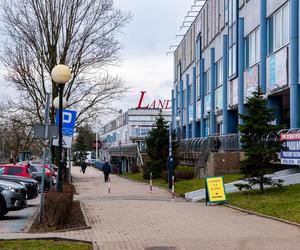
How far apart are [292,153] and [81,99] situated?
20.1 meters

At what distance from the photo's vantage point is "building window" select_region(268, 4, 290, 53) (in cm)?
2920

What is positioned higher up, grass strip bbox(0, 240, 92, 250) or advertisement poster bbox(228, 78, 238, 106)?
advertisement poster bbox(228, 78, 238, 106)

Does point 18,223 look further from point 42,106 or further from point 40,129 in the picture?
point 42,106

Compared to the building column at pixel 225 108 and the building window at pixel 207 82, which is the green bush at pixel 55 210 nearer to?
the building column at pixel 225 108

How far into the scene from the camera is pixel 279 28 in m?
30.4

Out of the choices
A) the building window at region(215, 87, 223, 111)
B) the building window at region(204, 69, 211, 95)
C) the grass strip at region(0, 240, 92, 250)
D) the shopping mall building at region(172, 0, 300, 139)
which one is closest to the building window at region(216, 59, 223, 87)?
the shopping mall building at region(172, 0, 300, 139)

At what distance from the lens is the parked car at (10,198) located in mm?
15539

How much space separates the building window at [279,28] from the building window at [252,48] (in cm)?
262

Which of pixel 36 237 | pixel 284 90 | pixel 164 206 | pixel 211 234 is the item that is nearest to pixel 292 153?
pixel 164 206

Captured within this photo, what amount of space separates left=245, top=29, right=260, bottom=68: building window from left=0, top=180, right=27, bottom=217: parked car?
70.6 feet

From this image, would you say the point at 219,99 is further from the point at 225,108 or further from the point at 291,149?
the point at 291,149

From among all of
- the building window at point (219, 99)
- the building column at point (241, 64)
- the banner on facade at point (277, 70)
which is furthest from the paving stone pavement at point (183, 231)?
the building window at point (219, 99)

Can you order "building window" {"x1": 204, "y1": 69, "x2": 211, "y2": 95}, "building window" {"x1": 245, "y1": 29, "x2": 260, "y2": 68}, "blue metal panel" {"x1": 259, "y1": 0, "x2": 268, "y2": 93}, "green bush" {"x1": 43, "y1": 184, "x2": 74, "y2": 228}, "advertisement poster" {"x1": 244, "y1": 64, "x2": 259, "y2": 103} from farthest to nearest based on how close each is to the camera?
"building window" {"x1": 204, "y1": 69, "x2": 211, "y2": 95} < "building window" {"x1": 245, "y1": 29, "x2": 260, "y2": 68} < "advertisement poster" {"x1": 244, "y1": 64, "x2": 259, "y2": 103} < "blue metal panel" {"x1": 259, "y1": 0, "x2": 268, "y2": 93} < "green bush" {"x1": 43, "y1": 184, "x2": 74, "y2": 228}

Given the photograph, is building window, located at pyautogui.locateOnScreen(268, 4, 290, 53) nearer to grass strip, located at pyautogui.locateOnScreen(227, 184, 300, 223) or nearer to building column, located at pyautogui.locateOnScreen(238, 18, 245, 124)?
building column, located at pyautogui.locateOnScreen(238, 18, 245, 124)
